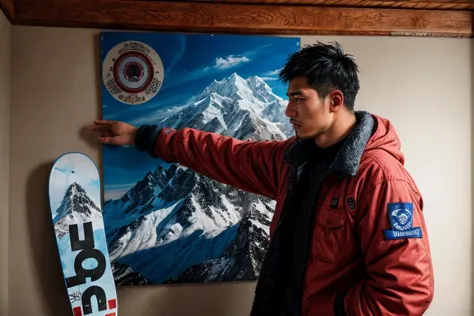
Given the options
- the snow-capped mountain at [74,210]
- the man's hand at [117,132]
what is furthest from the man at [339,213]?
the snow-capped mountain at [74,210]

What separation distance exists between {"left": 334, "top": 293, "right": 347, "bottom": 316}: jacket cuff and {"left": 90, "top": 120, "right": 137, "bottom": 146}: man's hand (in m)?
1.17

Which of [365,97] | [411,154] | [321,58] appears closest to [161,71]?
[321,58]

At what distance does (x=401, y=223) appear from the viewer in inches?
70.7

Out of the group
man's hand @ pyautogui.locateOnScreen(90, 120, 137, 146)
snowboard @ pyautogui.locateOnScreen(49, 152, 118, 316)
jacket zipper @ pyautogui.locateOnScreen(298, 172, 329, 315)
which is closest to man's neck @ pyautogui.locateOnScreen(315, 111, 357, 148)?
jacket zipper @ pyautogui.locateOnScreen(298, 172, 329, 315)

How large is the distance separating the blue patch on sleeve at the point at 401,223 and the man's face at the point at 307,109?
407mm

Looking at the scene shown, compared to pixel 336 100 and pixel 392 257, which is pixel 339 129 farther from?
pixel 392 257

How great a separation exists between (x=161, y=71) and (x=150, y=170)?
47 cm

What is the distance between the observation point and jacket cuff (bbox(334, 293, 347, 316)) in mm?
1852

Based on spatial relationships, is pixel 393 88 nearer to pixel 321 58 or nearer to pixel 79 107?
pixel 321 58

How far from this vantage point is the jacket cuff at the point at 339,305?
72.9 inches

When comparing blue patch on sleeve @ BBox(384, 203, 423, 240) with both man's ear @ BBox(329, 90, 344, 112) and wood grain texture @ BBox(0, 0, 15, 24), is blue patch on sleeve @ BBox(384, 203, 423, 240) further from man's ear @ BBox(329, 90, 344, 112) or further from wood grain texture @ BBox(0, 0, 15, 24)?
wood grain texture @ BBox(0, 0, 15, 24)

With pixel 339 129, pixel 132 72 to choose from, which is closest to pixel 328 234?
pixel 339 129

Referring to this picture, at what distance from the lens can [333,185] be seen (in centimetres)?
196

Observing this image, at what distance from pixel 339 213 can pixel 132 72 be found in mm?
1212
